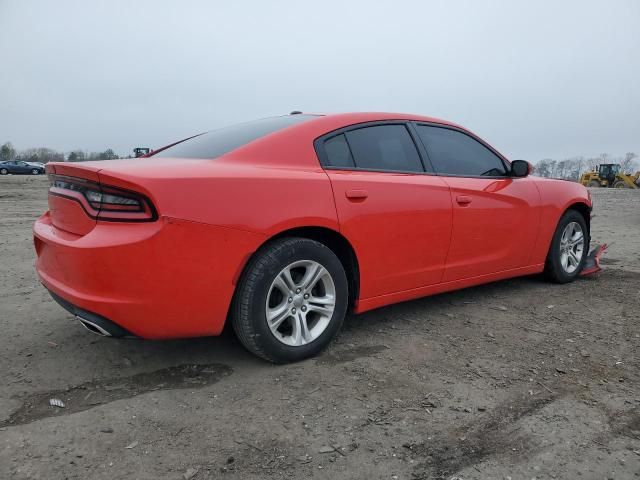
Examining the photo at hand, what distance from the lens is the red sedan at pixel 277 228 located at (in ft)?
7.50

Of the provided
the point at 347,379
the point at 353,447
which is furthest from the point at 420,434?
the point at 347,379

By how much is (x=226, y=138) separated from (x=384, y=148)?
103 centimetres

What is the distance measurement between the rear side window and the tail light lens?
1.15 metres

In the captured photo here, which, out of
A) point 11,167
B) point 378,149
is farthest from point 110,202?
point 11,167

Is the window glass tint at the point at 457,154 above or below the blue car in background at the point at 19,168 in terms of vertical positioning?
below

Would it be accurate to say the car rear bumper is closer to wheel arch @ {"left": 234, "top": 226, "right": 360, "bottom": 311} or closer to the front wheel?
wheel arch @ {"left": 234, "top": 226, "right": 360, "bottom": 311}

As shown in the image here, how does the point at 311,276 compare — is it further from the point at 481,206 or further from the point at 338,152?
the point at 481,206

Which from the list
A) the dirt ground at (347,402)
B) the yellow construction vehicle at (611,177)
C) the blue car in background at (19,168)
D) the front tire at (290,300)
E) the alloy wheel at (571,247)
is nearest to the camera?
the dirt ground at (347,402)

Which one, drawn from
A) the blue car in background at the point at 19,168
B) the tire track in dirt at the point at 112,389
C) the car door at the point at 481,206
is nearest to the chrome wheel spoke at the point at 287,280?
the tire track in dirt at the point at 112,389

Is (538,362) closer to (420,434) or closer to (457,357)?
(457,357)

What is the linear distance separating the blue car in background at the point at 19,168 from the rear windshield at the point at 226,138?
49.2 meters

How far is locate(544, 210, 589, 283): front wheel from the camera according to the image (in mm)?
4480

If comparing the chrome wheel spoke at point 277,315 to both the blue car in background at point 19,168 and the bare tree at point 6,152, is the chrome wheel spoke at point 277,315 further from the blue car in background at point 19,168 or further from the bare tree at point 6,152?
the bare tree at point 6,152

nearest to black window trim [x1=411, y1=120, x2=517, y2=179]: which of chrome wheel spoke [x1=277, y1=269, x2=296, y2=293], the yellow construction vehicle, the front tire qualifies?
the front tire
